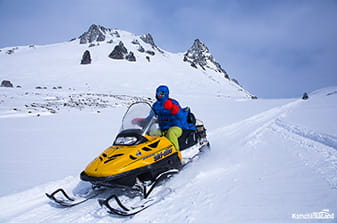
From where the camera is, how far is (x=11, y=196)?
3.46 meters

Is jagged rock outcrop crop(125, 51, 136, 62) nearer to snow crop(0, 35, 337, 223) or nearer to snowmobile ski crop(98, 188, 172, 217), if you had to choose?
snow crop(0, 35, 337, 223)

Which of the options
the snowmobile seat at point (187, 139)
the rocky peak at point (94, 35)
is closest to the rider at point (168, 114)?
the snowmobile seat at point (187, 139)

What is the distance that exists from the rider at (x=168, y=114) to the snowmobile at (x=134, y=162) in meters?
0.32

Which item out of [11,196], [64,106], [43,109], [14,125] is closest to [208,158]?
[11,196]

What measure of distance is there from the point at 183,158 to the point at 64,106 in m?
13.2

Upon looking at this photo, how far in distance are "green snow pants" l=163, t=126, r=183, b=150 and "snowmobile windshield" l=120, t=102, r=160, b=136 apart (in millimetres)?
259

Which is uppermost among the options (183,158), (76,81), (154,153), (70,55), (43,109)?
(70,55)

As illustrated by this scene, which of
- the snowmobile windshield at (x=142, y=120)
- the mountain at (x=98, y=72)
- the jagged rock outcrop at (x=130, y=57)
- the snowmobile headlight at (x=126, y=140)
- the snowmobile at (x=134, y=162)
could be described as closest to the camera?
the snowmobile at (x=134, y=162)

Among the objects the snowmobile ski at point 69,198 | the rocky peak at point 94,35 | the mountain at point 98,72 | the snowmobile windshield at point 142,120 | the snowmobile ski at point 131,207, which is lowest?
the snowmobile ski at point 131,207

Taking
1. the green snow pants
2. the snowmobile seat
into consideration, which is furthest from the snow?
the green snow pants

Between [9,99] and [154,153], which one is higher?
[9,99]

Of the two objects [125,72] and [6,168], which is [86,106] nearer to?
[6,168]

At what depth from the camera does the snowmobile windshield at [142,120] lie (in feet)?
13.1

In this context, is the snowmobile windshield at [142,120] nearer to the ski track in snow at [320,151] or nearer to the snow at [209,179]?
the snow at [209,179]
